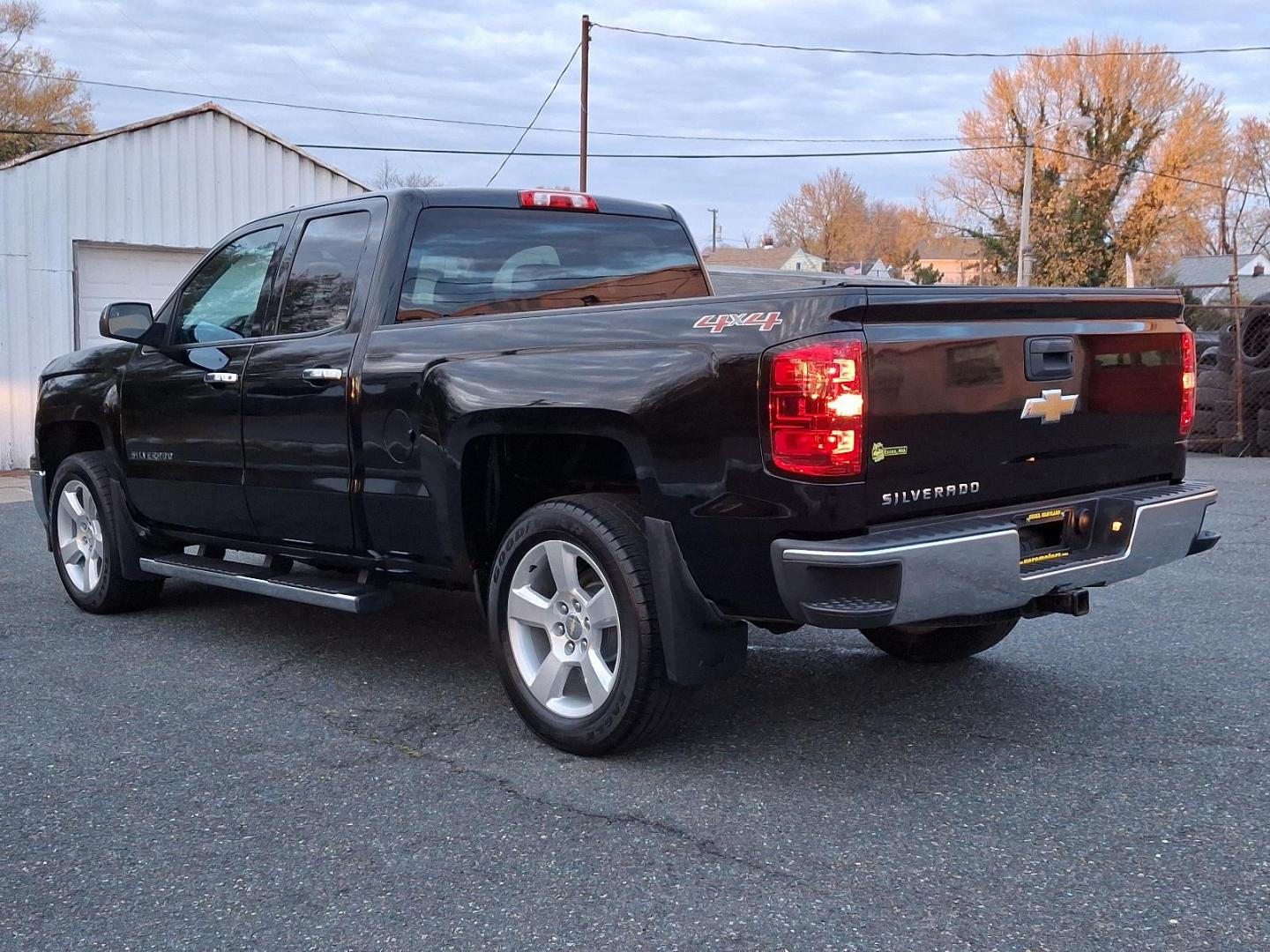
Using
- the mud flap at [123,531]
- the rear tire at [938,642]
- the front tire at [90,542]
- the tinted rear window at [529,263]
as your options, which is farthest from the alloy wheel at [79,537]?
the rear tire at [938,642]

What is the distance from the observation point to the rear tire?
495 centimetres

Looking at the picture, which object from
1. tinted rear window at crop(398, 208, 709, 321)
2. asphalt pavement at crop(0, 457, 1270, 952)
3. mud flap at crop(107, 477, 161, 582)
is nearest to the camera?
asphalt pavement at crop(0, 457, 1270, 952)

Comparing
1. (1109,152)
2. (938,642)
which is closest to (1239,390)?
(938,642)

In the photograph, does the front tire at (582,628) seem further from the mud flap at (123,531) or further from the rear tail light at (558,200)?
the mud flap at (123,531)

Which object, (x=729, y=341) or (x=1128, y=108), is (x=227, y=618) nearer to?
(x=729, y=341)

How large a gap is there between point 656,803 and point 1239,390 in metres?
13.0

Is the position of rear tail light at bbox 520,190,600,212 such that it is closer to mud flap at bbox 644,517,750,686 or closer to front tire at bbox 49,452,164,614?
mud flap at bbox 644,517,750,686

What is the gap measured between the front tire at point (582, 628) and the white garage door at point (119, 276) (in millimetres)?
12625

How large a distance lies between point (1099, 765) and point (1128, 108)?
155 ft

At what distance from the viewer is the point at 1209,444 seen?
14992mm

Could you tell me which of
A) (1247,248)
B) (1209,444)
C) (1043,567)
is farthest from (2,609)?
(1247,248)

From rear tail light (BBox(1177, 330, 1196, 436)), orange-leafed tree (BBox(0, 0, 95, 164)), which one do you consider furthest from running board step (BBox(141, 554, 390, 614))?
orange-leafed tree (BBox(0, 0, 95, 164))

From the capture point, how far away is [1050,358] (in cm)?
388

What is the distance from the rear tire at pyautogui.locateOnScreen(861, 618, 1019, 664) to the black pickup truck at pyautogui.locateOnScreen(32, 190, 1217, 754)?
0.04 feet
